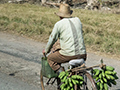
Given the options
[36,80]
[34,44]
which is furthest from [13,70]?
[34,44]

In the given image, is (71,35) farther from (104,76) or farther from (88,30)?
(88,30)

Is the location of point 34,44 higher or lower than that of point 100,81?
lower

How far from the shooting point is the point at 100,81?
3.58 m

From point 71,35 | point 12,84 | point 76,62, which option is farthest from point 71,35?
point 12,84

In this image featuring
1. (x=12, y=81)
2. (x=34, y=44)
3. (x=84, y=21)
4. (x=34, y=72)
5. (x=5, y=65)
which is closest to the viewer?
(x=12, y=81)

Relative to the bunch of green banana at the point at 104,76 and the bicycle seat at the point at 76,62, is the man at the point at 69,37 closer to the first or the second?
the bicycle seat at the point at 76,62

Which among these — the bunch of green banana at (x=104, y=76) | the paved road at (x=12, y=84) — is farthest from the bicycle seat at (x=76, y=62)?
the paved road at (x=12, y=84)

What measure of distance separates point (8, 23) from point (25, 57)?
16.7 ft

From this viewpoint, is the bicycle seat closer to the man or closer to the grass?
the man

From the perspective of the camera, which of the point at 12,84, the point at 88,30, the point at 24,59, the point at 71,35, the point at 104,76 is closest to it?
the point at 104,76

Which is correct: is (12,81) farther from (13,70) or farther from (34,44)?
(34,44)

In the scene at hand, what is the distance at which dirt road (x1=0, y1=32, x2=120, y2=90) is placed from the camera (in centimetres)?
593

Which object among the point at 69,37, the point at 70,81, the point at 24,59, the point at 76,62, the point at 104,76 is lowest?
the point at 24,59

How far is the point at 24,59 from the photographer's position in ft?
23.9
